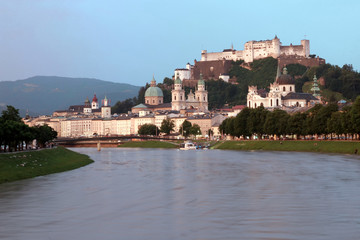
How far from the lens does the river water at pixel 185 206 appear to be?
22.4m

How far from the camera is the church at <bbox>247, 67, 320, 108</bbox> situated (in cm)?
14938

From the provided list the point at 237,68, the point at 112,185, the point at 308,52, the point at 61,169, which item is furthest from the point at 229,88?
the point at 112,185

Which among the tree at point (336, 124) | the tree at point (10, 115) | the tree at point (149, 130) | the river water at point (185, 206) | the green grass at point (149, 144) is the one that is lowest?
the river water at point (185, 206)

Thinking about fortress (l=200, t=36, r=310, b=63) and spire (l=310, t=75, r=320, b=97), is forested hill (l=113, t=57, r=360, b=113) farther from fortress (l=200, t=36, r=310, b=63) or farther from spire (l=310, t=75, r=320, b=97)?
fortress (l=200, t=36, r=310, b=63)

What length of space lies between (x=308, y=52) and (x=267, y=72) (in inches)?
509

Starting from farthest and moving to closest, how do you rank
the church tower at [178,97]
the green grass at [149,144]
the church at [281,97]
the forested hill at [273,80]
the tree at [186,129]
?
1. the church tower at [178,97]
2. the forested hill at [273,80]
3. the church at [281,97]
4. the tree at [186,129]
5. the green grass at [149,144]

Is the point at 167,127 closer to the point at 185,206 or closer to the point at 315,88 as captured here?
the point at 315,88

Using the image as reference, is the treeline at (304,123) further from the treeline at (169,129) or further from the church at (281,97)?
the church at (281,97)

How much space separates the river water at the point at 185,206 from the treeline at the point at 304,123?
26970 mm

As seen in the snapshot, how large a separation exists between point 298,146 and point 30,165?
4164 cm

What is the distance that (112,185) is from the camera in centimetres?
3778

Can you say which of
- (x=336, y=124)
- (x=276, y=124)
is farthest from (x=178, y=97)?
(x=336, y=124)

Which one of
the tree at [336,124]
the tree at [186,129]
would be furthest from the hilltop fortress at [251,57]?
the tree at [336,124]

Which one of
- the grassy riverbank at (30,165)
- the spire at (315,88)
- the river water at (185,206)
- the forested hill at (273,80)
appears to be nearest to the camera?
the river water at (185,206)
